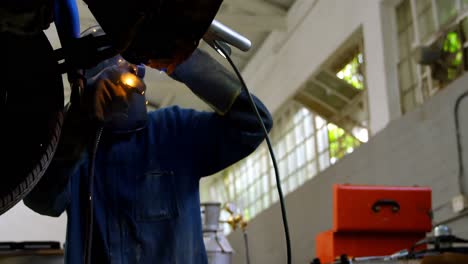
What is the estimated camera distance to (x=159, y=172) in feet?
4.12

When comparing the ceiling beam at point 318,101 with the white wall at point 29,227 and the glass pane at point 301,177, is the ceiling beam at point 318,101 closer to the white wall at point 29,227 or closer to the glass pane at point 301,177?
the glass pane at point 301,177

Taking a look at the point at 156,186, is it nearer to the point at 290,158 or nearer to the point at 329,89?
the point at 329,89

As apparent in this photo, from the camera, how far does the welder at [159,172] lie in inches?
42.6

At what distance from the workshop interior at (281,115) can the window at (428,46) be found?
0.04 feet

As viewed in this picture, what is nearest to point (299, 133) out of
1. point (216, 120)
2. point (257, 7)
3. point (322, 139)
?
point (322, 139)

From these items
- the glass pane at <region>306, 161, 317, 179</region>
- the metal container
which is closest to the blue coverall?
the metal container

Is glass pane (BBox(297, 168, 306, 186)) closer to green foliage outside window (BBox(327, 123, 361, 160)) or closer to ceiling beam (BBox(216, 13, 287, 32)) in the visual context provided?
green foliage outside window (BBox(327, 123, 361, 160))

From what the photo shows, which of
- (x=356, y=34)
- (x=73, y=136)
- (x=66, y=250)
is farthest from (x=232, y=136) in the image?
(x=356, y=34)

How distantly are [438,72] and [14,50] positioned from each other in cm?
399

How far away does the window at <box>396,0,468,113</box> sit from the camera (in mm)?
4262

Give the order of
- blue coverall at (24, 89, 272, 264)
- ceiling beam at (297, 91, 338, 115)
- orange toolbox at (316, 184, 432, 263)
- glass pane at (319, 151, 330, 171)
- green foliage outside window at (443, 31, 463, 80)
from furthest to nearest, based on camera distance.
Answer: glass pane at (319, 151, 330, 171) → ceiling beam at (297, 91, 338, 115) → green foliage outside window at (443, 31, 463, 80) → orange toolbox at (316, 184, 432, 263) → blue coverall at (24, 89, 272, 264)

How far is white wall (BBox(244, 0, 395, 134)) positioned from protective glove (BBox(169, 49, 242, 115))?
12.9 ft

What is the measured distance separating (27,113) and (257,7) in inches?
242

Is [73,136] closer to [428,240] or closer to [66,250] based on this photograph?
[66,250]
